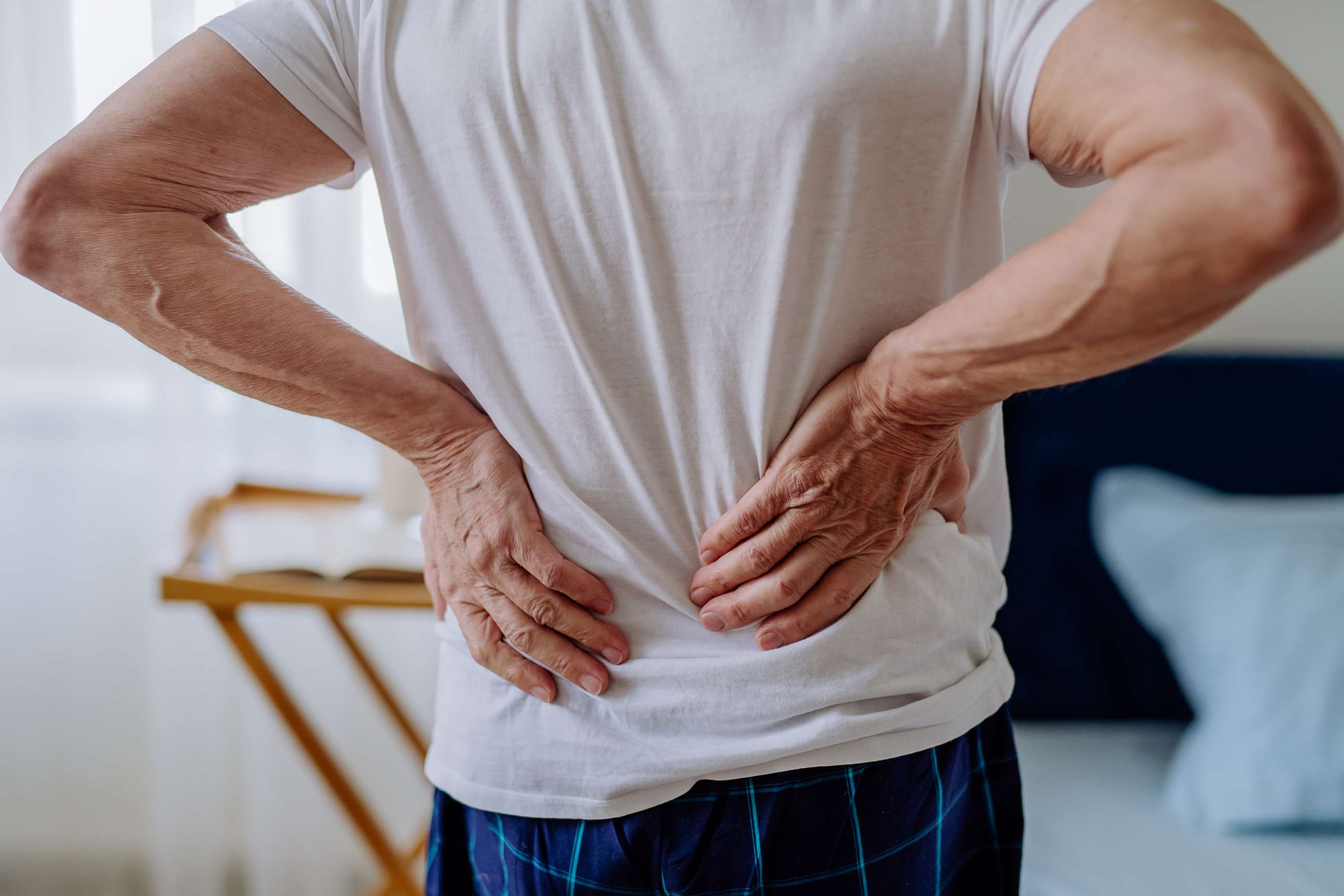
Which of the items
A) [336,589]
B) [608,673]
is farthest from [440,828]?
[336,589]

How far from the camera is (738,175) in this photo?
1.78 ft

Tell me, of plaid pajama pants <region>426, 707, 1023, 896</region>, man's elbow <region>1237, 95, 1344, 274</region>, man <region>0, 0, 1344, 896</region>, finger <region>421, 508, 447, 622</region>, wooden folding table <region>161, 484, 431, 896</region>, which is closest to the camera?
man's elbow <region>1237, 95, 1344, 274</region>

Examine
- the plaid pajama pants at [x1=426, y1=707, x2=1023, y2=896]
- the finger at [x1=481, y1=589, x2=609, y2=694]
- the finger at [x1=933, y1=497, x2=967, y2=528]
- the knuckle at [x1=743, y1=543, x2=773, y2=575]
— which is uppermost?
the finger at [x1=933, y1=497, x2=967, y2=528]

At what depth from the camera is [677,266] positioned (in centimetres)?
58

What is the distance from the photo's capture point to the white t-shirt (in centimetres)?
52

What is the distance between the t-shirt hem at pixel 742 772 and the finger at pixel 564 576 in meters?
0.13

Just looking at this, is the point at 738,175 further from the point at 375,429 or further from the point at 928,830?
the point at 928,830

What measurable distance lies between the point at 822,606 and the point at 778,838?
16cm

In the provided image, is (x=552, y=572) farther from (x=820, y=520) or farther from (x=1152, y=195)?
(x=1152, y=195)

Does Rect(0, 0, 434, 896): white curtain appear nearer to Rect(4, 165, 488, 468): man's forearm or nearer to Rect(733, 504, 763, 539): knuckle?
Rect(4, 165, 488, 468): man's forearm

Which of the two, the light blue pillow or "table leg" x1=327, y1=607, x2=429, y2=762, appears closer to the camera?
the light blue pillow

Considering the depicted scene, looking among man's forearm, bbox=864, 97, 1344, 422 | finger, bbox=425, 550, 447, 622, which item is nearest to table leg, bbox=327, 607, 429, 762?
finger, bbox=425, 550, 447, 622

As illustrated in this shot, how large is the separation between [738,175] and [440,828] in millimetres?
556

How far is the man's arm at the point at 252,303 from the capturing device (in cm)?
60
